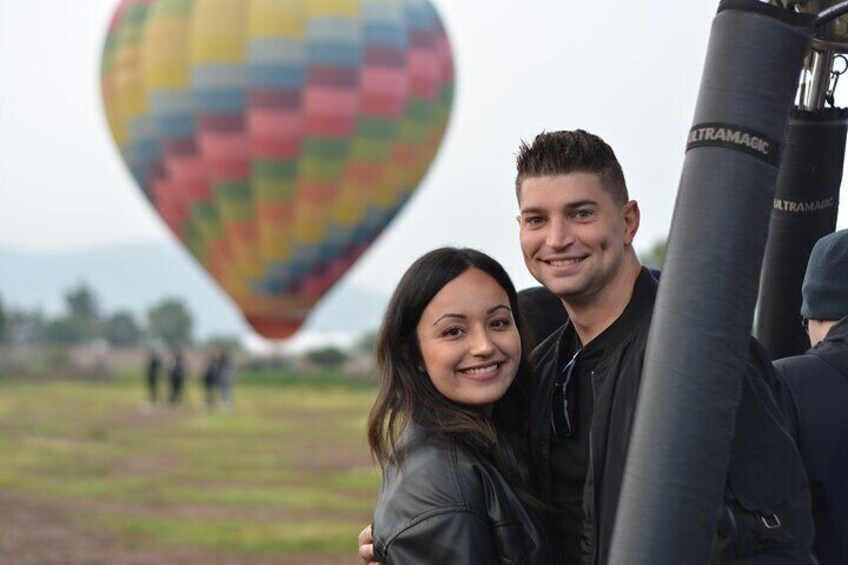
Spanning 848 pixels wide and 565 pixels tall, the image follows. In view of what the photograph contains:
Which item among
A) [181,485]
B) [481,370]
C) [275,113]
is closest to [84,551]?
[181,485]

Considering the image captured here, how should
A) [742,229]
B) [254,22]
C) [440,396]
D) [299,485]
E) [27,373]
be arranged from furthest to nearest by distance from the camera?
[27,373]
[254,22]
[299,485]
[440,396]
[742,229]

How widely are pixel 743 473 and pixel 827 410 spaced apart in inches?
17.1

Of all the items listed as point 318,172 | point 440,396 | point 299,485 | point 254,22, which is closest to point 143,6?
point 254,22

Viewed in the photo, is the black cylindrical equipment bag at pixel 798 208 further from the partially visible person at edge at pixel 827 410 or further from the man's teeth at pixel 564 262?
the man's teeth at pixel 564 262

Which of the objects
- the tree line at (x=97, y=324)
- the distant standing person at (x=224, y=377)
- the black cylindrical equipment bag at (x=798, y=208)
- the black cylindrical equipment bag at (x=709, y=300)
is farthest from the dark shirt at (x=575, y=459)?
the tree line at (x=97, y=324)

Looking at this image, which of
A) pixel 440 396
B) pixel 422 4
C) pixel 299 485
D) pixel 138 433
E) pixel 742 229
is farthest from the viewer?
pixel 138 433

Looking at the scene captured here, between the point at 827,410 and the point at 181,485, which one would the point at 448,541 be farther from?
the point at 181,485

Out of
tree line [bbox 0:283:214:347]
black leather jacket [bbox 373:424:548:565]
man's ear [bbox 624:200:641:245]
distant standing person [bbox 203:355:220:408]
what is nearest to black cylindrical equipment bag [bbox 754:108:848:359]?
man's ear [bbox 624:200:641:245]

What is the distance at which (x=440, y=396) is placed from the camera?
217cm

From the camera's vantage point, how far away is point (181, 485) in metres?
19.3

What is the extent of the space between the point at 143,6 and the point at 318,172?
369 cm

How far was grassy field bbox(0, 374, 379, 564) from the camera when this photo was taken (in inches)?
564

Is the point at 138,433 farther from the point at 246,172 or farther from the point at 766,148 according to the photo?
the point at 766,148

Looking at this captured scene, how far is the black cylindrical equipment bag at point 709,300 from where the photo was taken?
1.43 m
